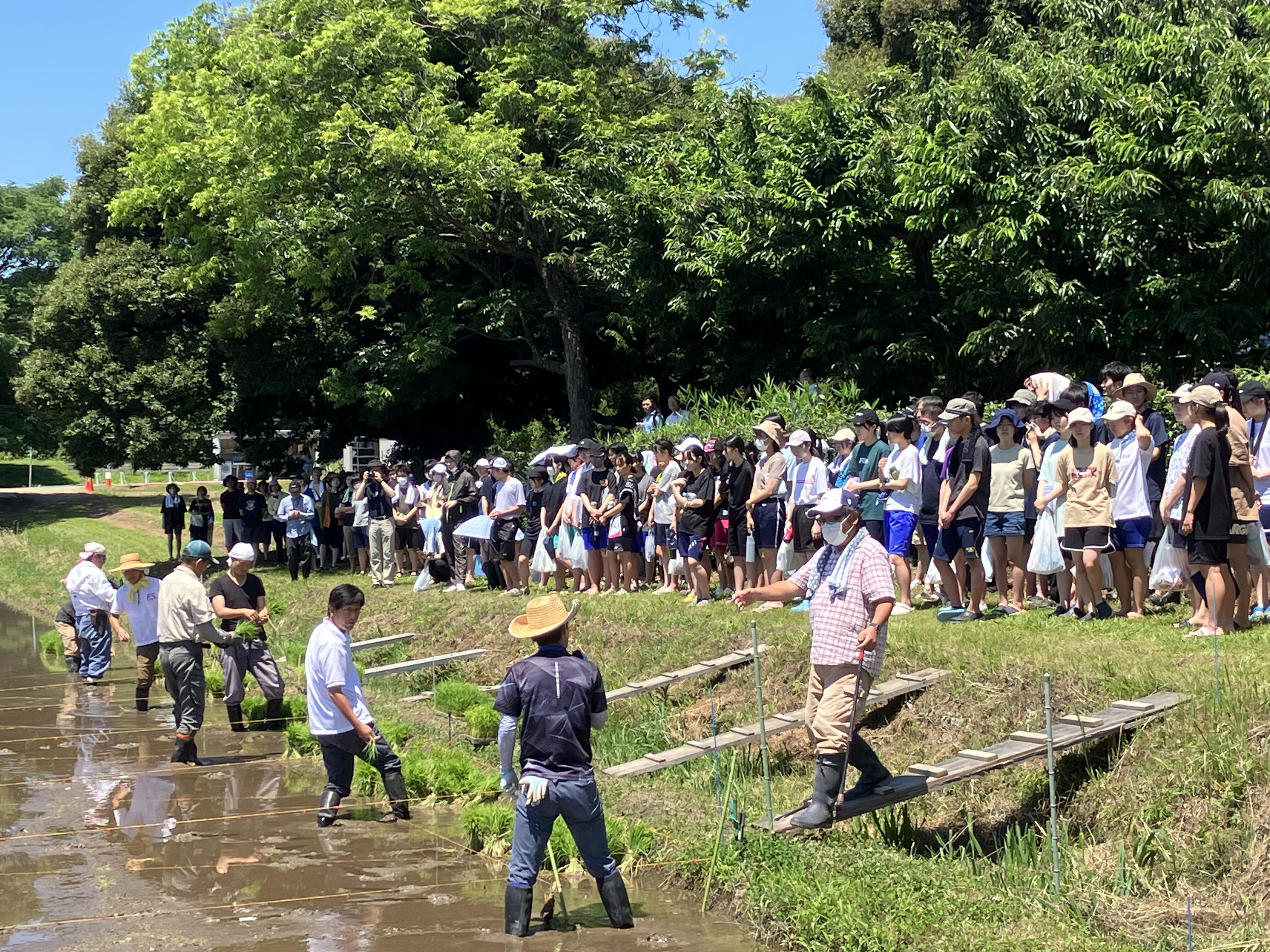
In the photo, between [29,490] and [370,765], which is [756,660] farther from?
[29,490]

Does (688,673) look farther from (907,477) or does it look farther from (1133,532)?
(1133,532)

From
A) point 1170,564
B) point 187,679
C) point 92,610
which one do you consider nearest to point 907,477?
point 1170,564

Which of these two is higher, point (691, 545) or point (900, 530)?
point (900, 530)

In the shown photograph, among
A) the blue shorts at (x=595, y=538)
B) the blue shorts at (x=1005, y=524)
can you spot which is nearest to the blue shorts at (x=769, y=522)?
the blue shorts at (x=1005, y=524)

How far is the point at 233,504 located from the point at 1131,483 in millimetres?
19399

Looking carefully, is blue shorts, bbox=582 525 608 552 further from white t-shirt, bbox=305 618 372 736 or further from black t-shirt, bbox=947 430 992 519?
white t-shirt, bbox=305 618 372 736

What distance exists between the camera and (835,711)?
26.6 feet

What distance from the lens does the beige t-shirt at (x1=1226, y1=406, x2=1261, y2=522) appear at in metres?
9.77

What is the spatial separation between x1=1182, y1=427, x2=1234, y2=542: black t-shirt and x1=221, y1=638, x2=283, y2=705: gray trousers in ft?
29.6

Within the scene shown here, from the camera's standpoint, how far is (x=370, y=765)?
11.1 meters

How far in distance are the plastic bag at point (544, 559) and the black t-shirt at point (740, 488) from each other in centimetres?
343

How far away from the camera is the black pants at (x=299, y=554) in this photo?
24.4 metres

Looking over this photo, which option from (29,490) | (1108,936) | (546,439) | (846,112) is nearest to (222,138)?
(546,439)

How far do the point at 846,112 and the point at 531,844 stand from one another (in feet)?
50.2
